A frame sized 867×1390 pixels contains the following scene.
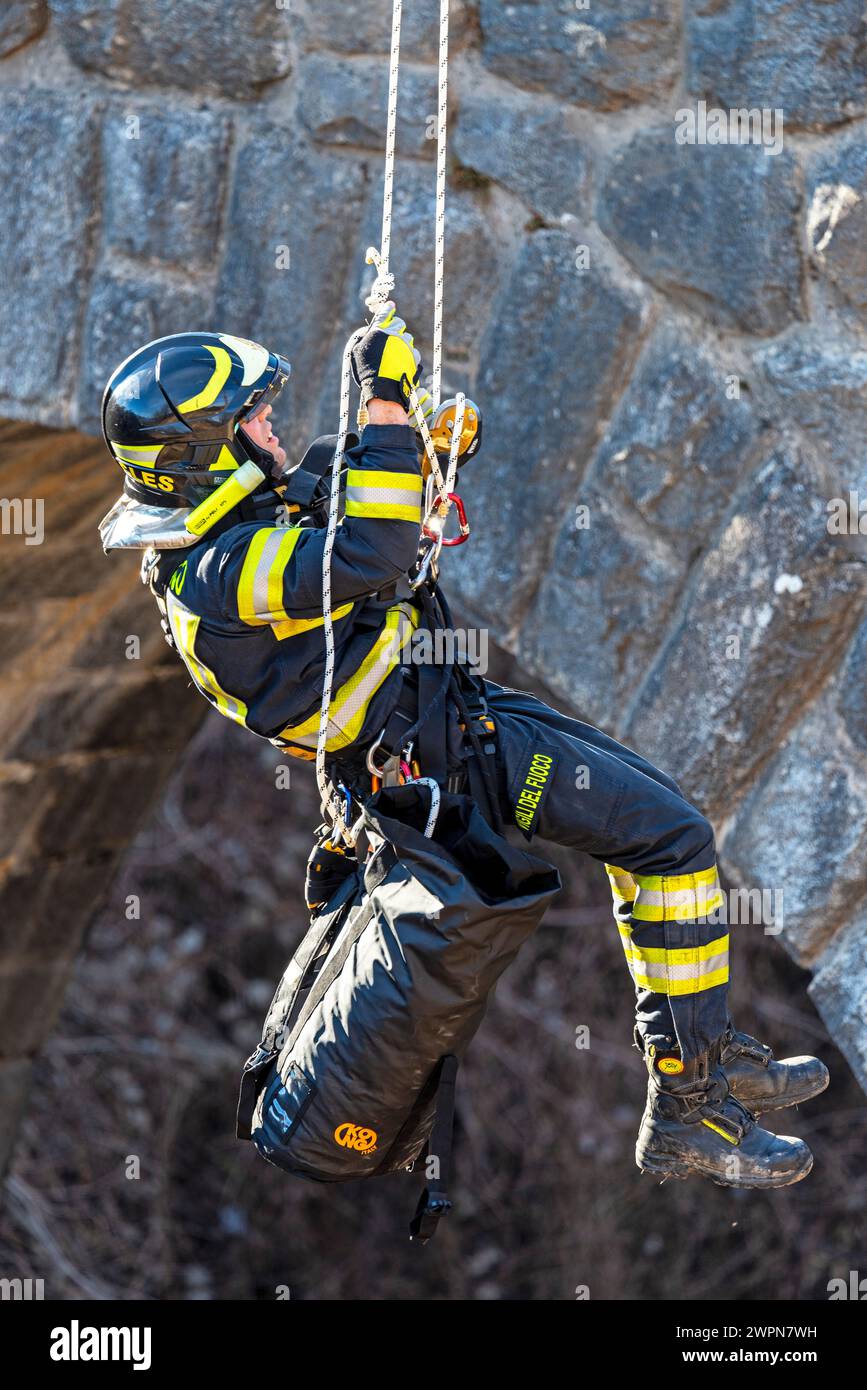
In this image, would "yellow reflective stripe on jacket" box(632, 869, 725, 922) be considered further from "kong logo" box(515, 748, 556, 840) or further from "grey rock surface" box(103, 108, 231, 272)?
"grey rock surface" box(103, 108, 231, 272)

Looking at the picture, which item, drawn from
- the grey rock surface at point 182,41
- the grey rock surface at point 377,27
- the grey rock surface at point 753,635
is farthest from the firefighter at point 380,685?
the grey rock surface at point 182,41

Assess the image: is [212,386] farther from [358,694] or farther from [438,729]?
[438,729]

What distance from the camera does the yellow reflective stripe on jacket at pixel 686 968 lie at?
2.95 m

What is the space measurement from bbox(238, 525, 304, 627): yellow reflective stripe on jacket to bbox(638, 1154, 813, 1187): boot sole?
3.66ft

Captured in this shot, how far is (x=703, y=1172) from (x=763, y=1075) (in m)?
0.20

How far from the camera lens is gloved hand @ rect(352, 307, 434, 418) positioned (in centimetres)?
276

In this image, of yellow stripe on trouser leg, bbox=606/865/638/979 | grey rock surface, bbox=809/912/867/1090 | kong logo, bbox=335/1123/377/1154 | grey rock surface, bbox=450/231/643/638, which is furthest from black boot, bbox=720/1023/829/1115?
grey rock surface, bbox=450/231/643/638

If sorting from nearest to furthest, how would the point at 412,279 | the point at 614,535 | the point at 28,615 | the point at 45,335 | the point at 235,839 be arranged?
the point at 614,535
the point at 412,279
the point at 45,335
the point at 28,615
the point at 235,839

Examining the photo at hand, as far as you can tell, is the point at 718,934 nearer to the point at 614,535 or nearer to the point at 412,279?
the point at 614,535

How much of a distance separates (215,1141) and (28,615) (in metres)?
3.96

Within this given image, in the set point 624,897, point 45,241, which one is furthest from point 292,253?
point 624,897

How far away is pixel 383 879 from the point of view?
279cm

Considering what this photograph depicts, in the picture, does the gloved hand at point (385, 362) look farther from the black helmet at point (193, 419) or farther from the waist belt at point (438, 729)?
the waist belt at point (438, 729)

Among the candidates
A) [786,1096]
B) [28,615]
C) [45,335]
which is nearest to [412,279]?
[45,335]
